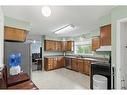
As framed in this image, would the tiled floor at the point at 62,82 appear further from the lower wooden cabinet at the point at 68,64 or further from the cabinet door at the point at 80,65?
the cabinet door at the point at 80,65

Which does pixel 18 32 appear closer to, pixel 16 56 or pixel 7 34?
pixel 7 34

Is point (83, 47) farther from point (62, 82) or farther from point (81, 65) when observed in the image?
point (62, 82)

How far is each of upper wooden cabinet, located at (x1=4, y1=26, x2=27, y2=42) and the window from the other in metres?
4.25

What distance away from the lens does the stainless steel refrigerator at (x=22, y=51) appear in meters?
2.75

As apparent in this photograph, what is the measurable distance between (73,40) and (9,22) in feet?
17.5

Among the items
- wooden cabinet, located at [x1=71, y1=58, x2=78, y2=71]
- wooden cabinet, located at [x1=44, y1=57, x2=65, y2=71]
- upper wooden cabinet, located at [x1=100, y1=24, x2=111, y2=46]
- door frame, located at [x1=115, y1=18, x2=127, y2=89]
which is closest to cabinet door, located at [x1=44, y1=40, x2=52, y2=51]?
wooden cabinet, located at [x1=44, y1=57, x2=65, y2=71]

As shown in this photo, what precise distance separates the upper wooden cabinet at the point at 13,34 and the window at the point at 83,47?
167 inches

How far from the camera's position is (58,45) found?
793cm

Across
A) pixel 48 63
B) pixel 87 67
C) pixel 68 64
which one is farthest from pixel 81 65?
pixel 48 63

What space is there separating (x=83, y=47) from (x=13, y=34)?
16.1 ft

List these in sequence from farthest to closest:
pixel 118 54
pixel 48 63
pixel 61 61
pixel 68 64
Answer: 1. pixel 61 61
2. pixel 68 64
3. pixel 48 63
4. pixel 118 54

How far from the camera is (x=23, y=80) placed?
6.97 feet

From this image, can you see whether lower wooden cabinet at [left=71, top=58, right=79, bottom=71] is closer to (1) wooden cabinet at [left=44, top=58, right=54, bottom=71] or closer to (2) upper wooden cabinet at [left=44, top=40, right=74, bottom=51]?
(2) upper wooden cabinet at [left=44, top=40, right=74, bottom=51]

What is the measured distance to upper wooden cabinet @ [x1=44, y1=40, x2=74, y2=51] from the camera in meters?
Result: 7.16
